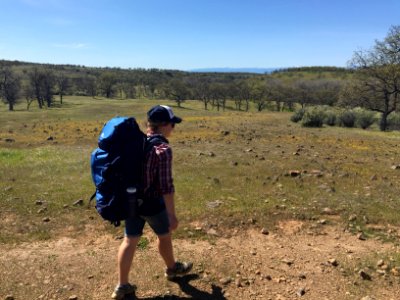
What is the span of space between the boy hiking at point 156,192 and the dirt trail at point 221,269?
683 mm

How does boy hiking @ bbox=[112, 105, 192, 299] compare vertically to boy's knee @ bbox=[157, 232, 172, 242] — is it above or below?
above

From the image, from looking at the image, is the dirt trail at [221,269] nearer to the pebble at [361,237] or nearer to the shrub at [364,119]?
the pebble at [361,237]

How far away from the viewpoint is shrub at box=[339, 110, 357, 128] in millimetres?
27092

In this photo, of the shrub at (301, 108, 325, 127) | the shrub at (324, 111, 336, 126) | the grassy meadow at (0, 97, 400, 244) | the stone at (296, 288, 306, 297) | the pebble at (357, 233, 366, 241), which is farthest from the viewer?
the shrub at (324, 111, 336, 126)

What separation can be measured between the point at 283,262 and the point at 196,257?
131cm

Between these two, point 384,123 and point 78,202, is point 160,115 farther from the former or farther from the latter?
point 384,123

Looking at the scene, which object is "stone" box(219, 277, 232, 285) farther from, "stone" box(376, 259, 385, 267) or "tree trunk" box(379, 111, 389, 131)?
"tree trunk" box(379, 111, 389, 131)

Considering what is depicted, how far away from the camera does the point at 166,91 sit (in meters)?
84.4

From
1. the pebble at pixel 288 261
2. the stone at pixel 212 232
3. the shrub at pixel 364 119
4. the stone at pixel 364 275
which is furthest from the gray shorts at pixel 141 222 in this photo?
the shrub at pixel 364 119

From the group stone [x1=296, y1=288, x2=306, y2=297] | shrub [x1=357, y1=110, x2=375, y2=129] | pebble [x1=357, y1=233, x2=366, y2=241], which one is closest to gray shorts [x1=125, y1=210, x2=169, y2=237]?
stone [x1=296, y1=288, x2=306, y2=297]

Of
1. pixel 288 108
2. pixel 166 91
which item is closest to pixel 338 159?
pixel 166 91

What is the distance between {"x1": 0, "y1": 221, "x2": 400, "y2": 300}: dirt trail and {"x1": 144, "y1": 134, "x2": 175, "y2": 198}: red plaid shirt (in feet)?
5.15

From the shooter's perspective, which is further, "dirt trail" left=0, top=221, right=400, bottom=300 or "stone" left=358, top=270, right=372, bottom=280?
"stone" left=358, top=270, right=372, bottom=280

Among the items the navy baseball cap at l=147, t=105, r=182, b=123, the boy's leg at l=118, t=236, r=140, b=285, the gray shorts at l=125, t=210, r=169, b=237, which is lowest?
the boy's leg at l=118, t=236, r=140, b=285
